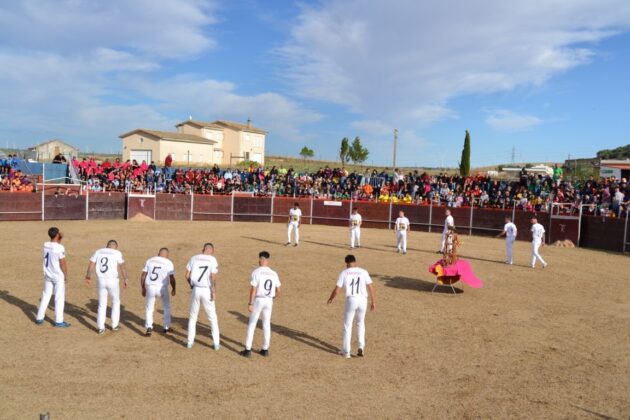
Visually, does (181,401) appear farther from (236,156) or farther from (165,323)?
(236,156)

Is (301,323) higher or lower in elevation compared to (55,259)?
lower

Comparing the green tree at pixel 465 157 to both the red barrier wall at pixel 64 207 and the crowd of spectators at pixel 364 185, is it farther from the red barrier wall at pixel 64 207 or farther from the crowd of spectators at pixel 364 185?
the red barrier wall at pixel 64 207

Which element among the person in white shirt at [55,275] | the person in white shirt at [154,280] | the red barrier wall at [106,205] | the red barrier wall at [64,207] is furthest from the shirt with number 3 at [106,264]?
Result: the red barrier wall at [106,205]

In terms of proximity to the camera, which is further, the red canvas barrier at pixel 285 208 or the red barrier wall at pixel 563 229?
the red canvas barrier at pixel 285 208

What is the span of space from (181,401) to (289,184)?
1120 inches

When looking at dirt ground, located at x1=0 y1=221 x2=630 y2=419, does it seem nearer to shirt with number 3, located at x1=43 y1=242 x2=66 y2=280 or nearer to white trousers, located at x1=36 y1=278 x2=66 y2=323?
white trousers, located at x1=36 y1=278 x2=66 y2=323

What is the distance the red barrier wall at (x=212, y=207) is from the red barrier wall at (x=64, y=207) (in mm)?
6770

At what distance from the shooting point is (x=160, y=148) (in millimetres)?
56188

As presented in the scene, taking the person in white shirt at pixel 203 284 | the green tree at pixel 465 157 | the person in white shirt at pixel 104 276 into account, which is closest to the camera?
the person in white shirt at pixel 203 284

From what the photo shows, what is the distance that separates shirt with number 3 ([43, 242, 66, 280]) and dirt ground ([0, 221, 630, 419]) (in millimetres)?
1109

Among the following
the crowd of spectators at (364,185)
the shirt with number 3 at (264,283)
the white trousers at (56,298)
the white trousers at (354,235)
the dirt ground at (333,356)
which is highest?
the crowd of spectators at (364,185)

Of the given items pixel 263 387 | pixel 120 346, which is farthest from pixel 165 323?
pixel 263 387

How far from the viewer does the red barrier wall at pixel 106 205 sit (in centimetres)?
3038

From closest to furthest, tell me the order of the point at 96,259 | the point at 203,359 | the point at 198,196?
the point at 203,359
the point at 96,259
the point at 198,196
